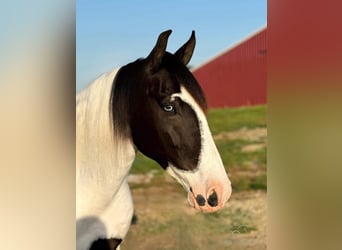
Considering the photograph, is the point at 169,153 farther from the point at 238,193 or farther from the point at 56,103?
the point at 56,103

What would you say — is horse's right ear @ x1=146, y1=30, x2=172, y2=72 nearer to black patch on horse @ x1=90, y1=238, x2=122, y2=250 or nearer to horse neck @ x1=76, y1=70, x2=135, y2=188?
horse neck @ x1=76, y1=70, x2=135, y2=188

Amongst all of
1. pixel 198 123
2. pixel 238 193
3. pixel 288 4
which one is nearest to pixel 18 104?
pixel 198 123

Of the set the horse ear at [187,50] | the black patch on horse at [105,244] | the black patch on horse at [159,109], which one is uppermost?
the horse ear at [187,50]

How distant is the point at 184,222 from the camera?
69.9 inches

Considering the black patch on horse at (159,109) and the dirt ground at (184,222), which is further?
the dirt ground at (184,222)

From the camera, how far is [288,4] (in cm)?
177

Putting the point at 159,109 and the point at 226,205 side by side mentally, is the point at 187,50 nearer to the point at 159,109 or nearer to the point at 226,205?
the point at 159,109

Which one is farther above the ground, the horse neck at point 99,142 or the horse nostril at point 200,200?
the horse neck at point 99,142

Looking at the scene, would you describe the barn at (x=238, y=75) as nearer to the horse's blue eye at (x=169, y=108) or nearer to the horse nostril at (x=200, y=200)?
the horse's blue eye at (x=169, y=108)

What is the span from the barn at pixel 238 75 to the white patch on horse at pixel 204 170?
10 cm

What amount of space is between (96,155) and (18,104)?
0.30m

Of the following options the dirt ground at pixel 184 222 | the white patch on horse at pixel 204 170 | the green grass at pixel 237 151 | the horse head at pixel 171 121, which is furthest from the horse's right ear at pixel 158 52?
the dirt ground at pixel 184 222

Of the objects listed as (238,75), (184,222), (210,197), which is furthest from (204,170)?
(238,75)

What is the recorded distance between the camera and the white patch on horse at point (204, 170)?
167cm
